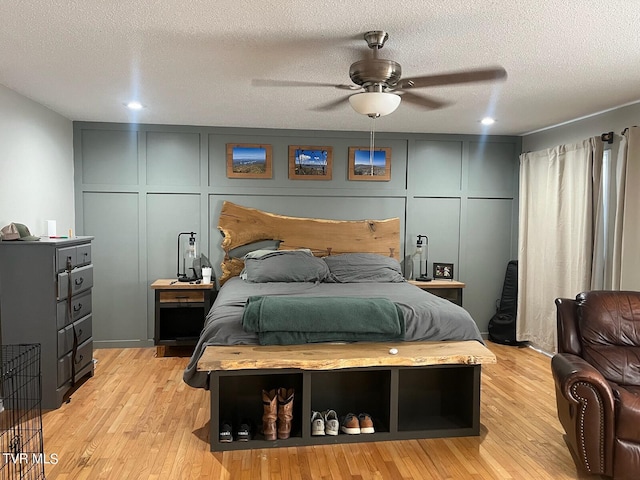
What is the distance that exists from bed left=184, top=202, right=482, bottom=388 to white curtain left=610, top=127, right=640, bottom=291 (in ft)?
4.77

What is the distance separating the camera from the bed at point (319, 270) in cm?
347

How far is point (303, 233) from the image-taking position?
17.9ft

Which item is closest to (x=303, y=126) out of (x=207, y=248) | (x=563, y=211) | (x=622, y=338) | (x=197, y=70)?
(x=207, y=248)

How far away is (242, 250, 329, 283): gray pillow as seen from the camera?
189 inches

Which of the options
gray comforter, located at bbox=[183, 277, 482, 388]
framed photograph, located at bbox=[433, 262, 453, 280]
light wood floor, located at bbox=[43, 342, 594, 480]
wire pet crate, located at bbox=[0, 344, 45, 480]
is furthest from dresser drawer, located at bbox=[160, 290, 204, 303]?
framed photograph, located at bbox=[433, 262, 453, 280]

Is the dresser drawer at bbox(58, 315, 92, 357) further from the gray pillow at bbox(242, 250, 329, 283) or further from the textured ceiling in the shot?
the textured ceiling

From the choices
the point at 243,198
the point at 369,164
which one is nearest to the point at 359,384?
the point at 243,198

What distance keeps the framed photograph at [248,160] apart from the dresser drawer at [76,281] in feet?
6.11

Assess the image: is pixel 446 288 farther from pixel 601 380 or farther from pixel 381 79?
pixel 381 79

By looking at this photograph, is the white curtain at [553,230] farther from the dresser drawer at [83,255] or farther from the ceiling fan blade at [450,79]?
the dresser drawer at [83,255]

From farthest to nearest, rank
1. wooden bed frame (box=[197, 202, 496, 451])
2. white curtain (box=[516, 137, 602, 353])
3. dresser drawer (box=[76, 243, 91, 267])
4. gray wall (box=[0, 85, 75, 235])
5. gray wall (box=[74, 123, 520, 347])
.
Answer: gray wall (box=[74, 123, 520, 347])
white curtain (box=[516, 137, 602, 353])
dresser drawer (box=[76, 243, 91, 267])
gray wall (box=[0, 85, 75, 235])
wooden bed frame (box=[197, 202, 496, 451])

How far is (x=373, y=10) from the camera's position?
7.55ft

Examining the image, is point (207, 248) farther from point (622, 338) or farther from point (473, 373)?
point (622, 338)

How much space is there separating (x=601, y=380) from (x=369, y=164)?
11.5 ft
